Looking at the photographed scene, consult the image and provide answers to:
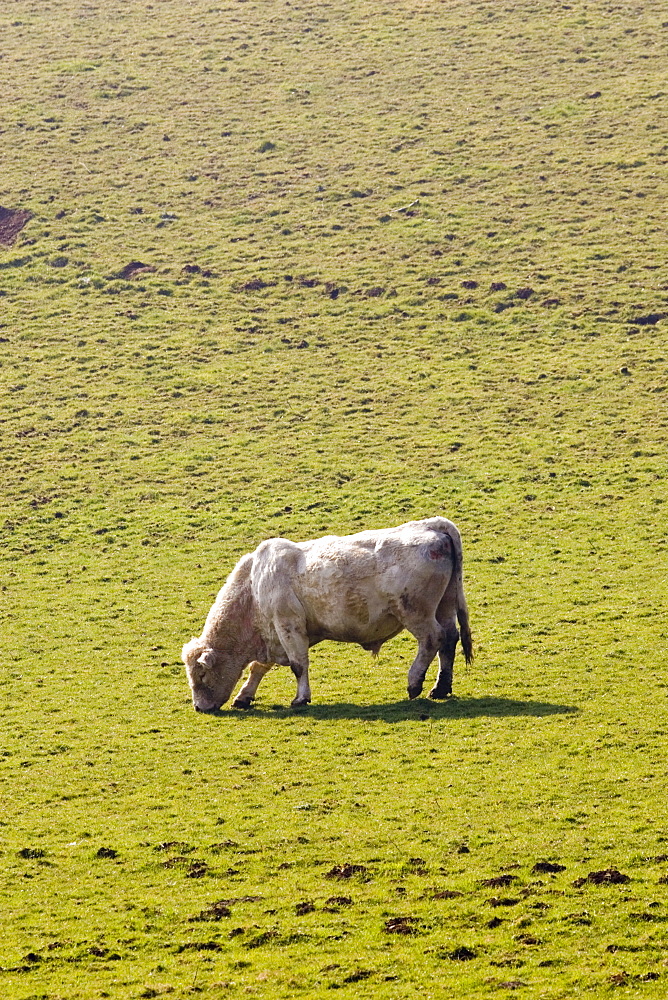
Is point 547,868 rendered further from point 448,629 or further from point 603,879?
point 448,629

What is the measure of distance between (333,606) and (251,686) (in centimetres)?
226

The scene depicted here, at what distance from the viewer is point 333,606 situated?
23328 mm

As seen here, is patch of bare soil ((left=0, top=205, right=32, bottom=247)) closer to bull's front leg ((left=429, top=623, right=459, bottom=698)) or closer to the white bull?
the white bull

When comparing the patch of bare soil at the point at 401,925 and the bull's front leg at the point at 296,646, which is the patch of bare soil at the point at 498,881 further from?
the bull's front leg at the point at 296,646

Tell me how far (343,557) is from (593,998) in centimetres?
1088

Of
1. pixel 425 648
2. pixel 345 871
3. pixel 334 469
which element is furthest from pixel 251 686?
pixel 334 469

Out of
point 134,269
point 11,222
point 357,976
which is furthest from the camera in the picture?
point 11,222

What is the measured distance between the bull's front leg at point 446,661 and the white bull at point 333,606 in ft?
0.05

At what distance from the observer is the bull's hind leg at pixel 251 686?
2434 centimetres

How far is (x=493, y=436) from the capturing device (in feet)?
138

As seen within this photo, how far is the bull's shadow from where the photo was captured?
22.6 meters

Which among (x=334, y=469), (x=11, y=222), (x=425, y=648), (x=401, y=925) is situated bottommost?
(x=334, y=469)

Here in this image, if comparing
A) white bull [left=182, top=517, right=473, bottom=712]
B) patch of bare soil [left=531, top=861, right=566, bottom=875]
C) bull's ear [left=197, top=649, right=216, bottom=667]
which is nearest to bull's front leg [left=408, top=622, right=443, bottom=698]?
white bull [left=182, top=517, right=473, bottom=712]

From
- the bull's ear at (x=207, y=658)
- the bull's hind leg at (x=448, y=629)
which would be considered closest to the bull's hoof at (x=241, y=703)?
the bull's ear at (x=207, y=658)
